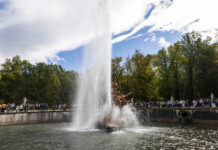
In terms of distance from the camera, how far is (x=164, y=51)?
57.8 meters

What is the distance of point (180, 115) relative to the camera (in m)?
Result: 36.7

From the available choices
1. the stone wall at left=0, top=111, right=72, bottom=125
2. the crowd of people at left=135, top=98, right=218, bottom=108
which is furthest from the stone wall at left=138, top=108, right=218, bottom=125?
the stone wall at left=0, top=111, right=72, bottom=125

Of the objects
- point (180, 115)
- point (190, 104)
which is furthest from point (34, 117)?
point (190, 104)

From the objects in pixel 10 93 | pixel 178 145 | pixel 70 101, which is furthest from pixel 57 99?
pixel 178 145

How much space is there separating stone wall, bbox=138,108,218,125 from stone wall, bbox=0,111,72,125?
18.6 m

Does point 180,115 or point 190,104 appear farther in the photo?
point 190,104

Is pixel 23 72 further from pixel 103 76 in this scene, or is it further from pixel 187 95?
pixel 187 95

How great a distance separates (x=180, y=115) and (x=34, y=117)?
31135mm

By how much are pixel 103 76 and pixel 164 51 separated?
35411 millimetres

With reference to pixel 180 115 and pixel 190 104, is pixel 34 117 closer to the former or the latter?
pixel 180 115

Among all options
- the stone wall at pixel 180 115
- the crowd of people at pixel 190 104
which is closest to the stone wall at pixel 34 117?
the stone wall at pixel 180 115

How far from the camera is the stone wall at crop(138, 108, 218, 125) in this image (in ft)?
103

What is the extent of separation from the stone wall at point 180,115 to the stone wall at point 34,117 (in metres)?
18.6

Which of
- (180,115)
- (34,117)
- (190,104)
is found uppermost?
(190,104)
